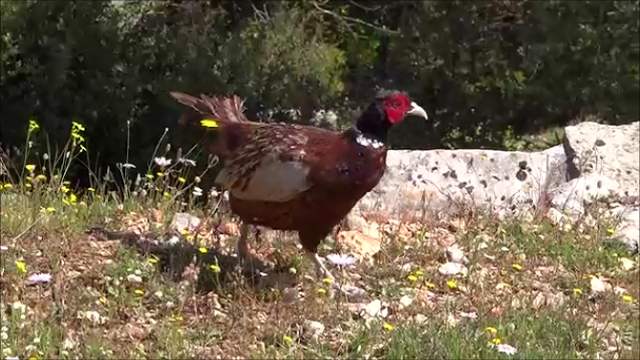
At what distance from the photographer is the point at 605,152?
24.6 feet

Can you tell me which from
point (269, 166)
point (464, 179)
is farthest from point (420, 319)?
point (464, 179)

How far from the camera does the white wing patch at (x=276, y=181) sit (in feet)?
16.9

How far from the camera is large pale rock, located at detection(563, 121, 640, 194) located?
729cm

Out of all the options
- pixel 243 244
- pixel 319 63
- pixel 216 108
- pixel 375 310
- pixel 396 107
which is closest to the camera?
pixel 375 310

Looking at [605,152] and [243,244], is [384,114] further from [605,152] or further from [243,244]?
[605,152]

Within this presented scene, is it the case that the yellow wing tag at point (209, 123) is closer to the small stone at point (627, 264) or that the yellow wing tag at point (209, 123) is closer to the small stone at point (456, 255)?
the small stone at point (456, 255)

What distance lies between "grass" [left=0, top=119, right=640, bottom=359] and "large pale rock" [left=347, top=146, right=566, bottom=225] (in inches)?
26.8

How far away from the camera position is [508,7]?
1302 centimetres

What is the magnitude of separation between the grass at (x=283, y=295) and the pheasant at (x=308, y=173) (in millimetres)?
256

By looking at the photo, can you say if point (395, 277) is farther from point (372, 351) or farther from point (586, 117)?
point (586, 117)

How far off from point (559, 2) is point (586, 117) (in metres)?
1.08

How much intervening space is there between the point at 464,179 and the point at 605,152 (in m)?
0.86

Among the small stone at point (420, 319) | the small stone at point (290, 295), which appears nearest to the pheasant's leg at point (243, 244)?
the small stone at point (290, 295)

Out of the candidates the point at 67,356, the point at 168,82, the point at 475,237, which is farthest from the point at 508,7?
the point at 67,356
